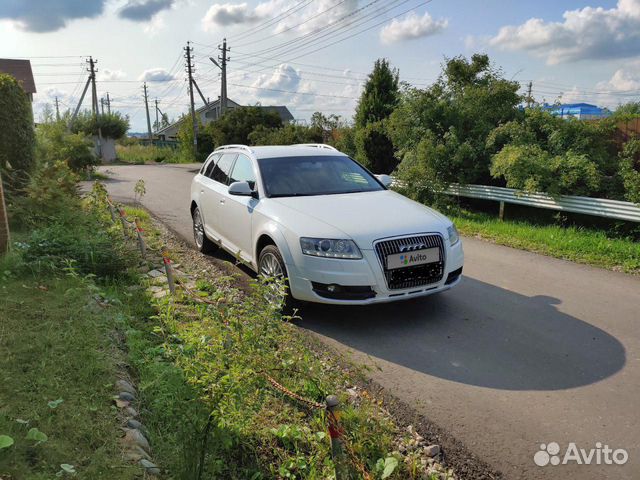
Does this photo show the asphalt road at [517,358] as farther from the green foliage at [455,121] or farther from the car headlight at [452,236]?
the green foliage at [455,121]

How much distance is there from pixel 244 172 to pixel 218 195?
735 millimetres

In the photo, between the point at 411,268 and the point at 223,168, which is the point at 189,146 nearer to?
the point at 223,168

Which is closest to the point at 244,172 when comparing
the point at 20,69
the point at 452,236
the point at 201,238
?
the point at 201,238

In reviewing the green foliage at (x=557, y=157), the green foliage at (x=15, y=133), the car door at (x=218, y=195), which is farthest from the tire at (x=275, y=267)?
the green foliage at (x=557, y=157)

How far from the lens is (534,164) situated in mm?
9617

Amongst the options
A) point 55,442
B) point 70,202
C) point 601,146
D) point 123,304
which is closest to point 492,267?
point 601,146

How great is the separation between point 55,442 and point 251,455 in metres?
1.12

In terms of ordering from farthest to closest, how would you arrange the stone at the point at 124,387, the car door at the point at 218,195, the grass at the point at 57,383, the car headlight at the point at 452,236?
the car door at the point at 218,195 → the car headlight at the point at 452,236 → the stone at the point at 124,387 → the grass at the point at 57,383

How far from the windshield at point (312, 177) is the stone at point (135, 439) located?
11.3 ft

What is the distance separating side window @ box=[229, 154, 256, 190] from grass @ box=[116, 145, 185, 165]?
38.9 m

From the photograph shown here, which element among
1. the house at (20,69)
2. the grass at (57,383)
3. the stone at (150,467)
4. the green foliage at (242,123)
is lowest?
the stone at (150,467)

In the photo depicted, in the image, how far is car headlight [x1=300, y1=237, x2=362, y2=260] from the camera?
16.0 ft

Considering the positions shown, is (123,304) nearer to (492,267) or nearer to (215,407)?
(215,407)

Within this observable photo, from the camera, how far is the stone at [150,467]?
2.68 metres
